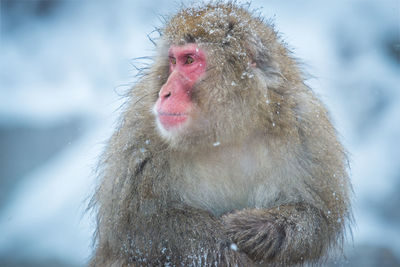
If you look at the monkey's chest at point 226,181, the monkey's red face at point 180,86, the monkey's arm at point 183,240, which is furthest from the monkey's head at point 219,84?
the monkey's arm at point 183,240

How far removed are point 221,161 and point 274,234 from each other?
1.94ft

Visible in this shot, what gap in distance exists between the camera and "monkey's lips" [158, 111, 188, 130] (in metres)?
2.47

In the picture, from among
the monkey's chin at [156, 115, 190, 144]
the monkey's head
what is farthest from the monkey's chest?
the monkey's chin at [156, 115, 190, 144]

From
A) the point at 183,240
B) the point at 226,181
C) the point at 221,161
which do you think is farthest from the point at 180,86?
the point at 183,240

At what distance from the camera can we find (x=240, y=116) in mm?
2633

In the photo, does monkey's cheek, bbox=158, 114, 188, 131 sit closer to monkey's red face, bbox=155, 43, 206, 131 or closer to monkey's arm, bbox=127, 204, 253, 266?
monkey's red face, bbox=155, 43, 206, 131

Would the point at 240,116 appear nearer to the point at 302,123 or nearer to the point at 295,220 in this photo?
the point at 302,123

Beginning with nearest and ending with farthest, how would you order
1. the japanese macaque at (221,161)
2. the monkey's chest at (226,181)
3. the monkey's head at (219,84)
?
1. the japanese macaque at (221,161)
2. the monkey's head at (219,84)
3. the monkey's chest at (226,181)

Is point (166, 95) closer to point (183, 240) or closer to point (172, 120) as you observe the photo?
point (172, 120)

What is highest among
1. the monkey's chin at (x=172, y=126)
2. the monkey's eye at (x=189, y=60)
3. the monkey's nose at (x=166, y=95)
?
the monkey's eye at (x=189, y=60)

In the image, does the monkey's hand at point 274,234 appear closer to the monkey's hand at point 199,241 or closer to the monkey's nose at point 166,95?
the monkey's hand at point 199,241

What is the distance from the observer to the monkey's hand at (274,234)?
2355mm

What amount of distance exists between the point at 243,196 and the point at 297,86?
31.3 inches

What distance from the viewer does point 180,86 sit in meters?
2.57
